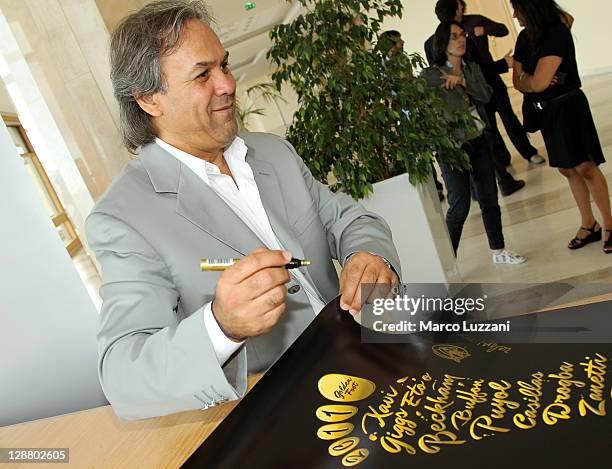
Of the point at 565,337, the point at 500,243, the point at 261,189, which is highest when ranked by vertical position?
the point at 261,189

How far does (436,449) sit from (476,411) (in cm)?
9

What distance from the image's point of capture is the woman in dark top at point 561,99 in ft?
13.5

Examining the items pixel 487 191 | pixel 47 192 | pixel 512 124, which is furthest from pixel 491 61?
pixel 47 192

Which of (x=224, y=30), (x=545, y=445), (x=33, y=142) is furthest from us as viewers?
(x=224, y=30)

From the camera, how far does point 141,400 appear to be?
1284 millimetres

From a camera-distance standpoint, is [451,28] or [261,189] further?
[451,28]

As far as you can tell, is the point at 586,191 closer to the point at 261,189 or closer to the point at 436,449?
the point at 261,189

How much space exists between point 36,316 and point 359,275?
43.6 inches

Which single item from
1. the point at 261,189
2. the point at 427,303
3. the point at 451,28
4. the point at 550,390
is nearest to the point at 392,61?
the point at 451,28

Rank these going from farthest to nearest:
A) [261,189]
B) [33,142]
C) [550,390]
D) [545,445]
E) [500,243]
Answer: [500,243] < [33,142] < [261,189] < [550,390] < [545,445]

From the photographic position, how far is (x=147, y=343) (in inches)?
51.6

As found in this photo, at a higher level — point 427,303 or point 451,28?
point 451,28

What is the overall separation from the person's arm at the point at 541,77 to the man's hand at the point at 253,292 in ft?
11.3

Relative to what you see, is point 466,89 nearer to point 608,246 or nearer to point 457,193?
point 457,193
